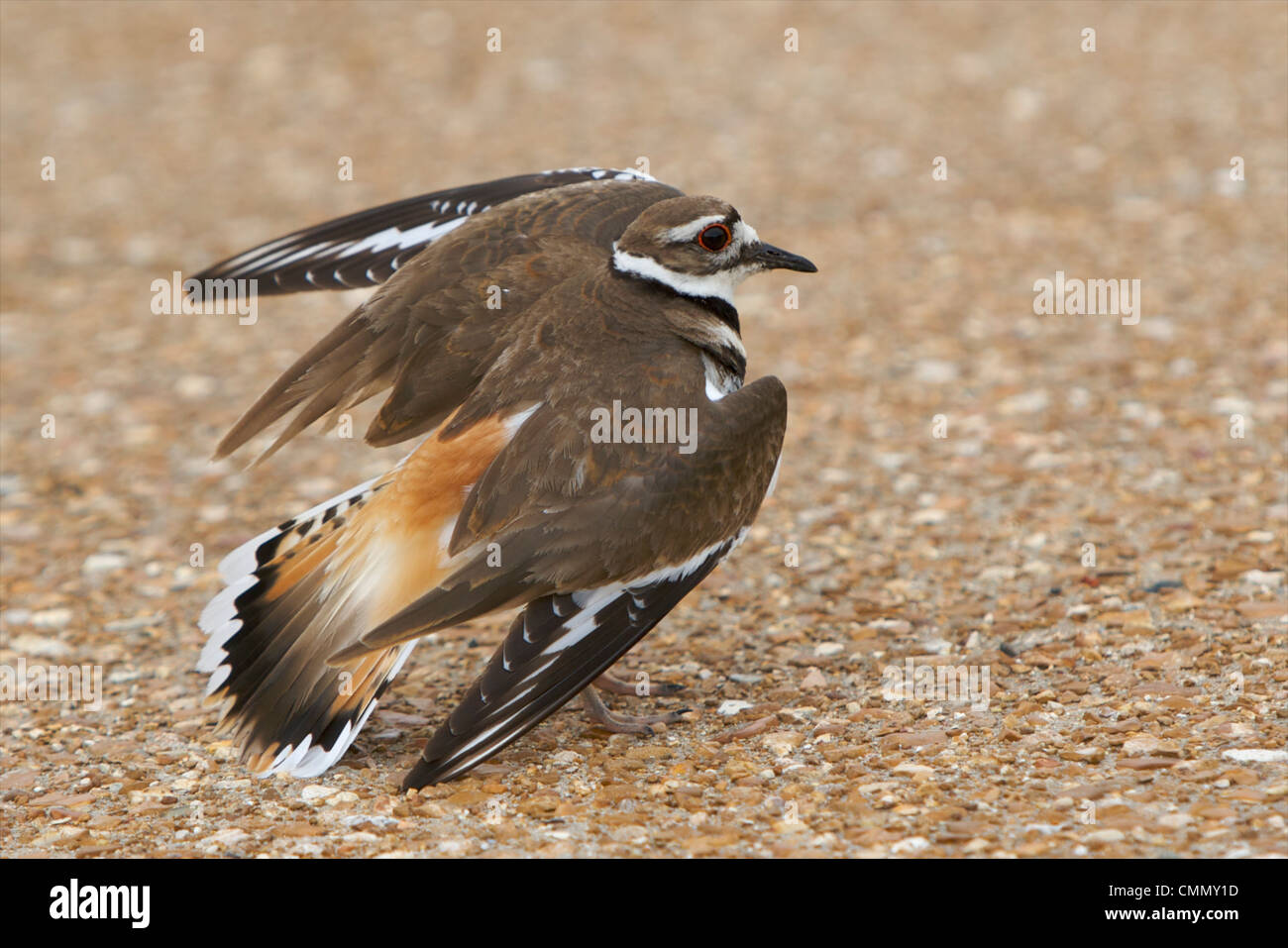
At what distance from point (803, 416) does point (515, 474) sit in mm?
3426

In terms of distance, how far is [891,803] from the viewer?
4465 millimetres

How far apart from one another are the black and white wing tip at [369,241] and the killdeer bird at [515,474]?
56 centimetres

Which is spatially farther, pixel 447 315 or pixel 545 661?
pixel 447 315

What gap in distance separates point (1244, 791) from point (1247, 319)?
4711mm

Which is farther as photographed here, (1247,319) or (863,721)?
(1247,319)

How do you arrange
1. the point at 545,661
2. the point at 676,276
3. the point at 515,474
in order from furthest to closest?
the point at 676,276 → the point at 515,474 → the point at 545,661

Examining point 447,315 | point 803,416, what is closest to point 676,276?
point 447,315

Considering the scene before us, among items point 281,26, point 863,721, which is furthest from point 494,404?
point 281,26

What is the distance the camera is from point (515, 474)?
479cm

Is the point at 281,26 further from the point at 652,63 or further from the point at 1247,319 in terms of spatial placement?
the point at 1247,319

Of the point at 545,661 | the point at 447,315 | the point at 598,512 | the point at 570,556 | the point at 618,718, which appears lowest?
the point at 618,718

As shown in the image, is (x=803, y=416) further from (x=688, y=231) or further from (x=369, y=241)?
(x=688, y=231)

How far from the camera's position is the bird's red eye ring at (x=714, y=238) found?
17.2 feet

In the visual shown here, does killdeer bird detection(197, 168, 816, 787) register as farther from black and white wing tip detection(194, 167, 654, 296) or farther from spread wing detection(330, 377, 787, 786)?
black and white wing tip detection(194, 167, 654, 296)
